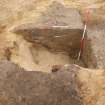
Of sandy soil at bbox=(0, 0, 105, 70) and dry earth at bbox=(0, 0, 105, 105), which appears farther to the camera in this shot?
sandy soil at bbox=(0, 0, 105, 70)

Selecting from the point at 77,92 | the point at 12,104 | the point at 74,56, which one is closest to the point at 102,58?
the point at 74,56

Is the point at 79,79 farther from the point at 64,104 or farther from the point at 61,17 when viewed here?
the point at 61,17

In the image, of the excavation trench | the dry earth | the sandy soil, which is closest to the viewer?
the dry earth

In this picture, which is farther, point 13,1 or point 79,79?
point 13,1

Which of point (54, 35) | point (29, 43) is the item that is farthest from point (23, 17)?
point (54, 35)

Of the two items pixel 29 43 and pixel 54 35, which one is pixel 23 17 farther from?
pixel 54 35

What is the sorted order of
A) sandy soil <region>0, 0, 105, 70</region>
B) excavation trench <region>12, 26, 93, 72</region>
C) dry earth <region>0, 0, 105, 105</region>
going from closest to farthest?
dry earth <region>0, 0, 105, 105</region> → sandy soil <region>0, 0, 105, 70</region> → excavation trench <region>12, 26, 93, 72</region>

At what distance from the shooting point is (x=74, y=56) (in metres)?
5.53

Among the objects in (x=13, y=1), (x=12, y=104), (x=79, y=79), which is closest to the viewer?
(x=12, y=104)

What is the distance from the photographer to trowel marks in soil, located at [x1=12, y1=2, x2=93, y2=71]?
17.2 feet

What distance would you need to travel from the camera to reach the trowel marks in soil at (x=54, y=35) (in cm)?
523

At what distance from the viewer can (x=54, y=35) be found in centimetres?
530

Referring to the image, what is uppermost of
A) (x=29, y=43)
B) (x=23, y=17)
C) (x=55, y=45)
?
(x=23, y=17)

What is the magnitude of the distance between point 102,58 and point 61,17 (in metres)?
1.09
